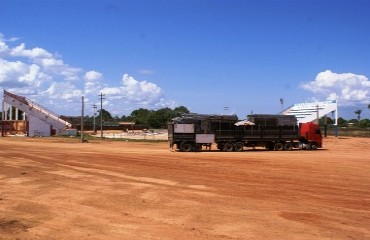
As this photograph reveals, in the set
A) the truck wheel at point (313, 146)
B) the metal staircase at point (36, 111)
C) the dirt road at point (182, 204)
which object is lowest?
the dirt road at point (182, 204)

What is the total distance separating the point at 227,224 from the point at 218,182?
7313 mm

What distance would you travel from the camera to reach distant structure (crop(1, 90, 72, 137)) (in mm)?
72812

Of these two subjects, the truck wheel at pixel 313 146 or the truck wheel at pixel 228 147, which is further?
the truck wheel at pixel 313 146

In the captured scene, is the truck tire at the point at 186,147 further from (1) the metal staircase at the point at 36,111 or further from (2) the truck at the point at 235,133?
(1) the metal staircase at the point at 36,111

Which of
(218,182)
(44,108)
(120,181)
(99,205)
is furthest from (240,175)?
(44,108)

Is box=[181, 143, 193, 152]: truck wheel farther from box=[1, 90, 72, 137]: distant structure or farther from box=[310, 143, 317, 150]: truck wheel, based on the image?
box=[1, 90, 72, 137]: distant structure

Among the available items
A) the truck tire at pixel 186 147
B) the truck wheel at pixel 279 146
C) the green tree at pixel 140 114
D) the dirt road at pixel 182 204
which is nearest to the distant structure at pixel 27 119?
the truck tire at pixel 186 147

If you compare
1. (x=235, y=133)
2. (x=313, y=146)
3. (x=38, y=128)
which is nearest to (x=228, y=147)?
(x=235, y=133)

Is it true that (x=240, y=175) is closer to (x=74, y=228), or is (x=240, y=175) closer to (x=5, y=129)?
(x=74, y=228)

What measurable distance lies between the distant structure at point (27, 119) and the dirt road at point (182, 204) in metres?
54.0

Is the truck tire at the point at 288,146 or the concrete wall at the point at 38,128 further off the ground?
the concrete wall at the point at 38,128

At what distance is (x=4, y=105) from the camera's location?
77.4 m

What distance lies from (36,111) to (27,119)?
2.04 metres

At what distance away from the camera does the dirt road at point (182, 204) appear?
9586 mm
